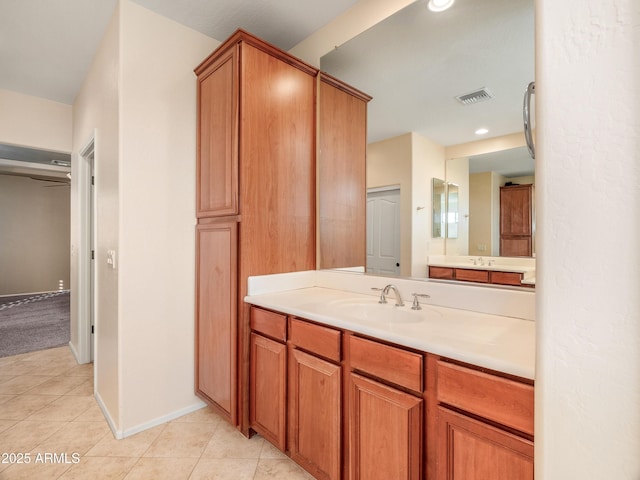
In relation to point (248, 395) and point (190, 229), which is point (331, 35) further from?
point (248, 395)

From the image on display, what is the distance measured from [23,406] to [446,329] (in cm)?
295

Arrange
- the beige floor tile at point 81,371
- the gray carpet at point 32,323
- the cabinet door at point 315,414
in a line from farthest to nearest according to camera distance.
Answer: the gray carpet at point 32,323 → the beige floor tile at point 81,371 → the cabinet door at point 315,414

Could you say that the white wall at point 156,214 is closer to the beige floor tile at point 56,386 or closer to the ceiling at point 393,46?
the ceiling at point 393,46

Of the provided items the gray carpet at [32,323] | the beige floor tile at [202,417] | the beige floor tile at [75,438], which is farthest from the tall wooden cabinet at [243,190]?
the gray carpet at [32,323]

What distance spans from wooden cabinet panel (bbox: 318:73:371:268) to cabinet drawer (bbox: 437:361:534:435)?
1104mm

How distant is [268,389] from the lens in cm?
172

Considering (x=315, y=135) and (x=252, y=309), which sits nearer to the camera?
(x=252, y=309)

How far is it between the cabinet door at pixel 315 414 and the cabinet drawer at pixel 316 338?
4 centimetres

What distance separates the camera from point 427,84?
175 centimetres

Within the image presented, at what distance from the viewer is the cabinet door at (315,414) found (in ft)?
4.55

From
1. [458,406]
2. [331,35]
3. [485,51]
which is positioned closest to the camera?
[458,406]

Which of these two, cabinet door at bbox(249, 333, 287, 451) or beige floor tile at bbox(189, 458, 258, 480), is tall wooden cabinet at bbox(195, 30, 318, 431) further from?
beige floor tile at bbox(189, 458, 258, 480)

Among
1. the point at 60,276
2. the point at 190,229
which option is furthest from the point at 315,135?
the point at 60,276

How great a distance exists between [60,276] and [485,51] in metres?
8.49
